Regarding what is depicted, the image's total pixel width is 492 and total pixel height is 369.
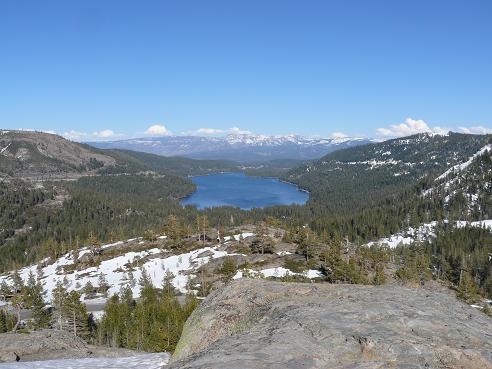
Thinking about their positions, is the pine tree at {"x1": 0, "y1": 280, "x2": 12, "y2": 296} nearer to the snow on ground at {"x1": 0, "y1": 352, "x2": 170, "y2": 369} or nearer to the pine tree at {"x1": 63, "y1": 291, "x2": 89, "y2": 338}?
the pine tree at {"x1": 63, "y1": 291, "x2": 89, "y2": 338}

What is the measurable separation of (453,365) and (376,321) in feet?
9.26

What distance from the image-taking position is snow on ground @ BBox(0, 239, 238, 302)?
14588 centimetres

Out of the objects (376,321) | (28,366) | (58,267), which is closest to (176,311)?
(28,366)

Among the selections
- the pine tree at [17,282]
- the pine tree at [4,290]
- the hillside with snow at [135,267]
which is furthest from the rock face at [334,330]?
the pine tree at [4,290]

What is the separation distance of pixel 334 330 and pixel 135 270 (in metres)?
155

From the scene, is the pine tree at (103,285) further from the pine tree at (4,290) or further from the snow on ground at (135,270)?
the pine tree at (4,290)

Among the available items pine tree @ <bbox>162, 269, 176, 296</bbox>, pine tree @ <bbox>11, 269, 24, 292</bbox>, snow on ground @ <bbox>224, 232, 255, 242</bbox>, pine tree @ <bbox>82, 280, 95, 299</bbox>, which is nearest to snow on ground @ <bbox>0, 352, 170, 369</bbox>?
pine tree @ <bbox>162, 269, 176, 296</bbox>

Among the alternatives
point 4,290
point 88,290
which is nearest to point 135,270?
point 88,290

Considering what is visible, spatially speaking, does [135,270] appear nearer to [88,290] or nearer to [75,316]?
[88,290]

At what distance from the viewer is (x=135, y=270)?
15812 centimetres

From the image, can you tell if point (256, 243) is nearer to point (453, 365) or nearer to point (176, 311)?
point (176, 311)

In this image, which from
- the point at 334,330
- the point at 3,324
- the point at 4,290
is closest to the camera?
the point at 334,330

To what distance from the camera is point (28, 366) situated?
19219mm

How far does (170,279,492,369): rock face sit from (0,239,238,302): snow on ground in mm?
123093
